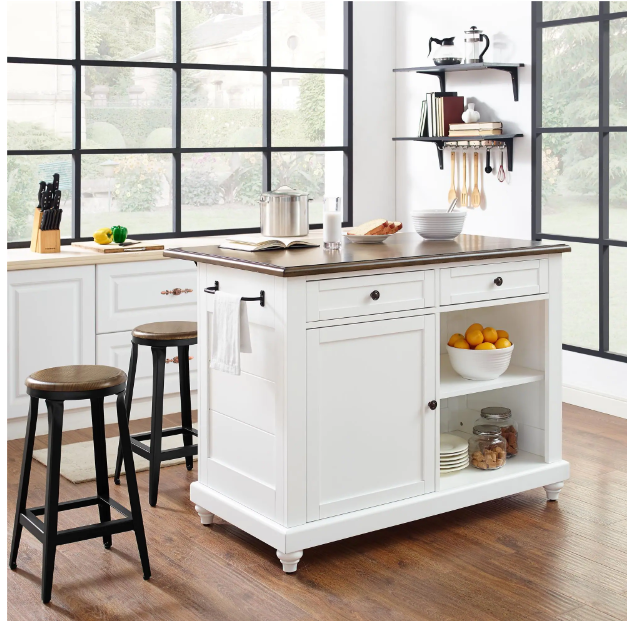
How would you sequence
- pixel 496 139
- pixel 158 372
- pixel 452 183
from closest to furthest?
pixel 158 372, pixel 496 139, pixel 452 183

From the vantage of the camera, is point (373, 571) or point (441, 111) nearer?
point (373, 571)

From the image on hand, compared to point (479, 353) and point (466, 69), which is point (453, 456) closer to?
point (479, 353)

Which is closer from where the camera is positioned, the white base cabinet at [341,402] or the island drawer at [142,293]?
the white base cabinet at [341,402]

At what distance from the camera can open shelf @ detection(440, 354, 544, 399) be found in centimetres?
332

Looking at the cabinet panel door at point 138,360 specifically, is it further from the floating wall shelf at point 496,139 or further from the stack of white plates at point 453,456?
the floating wall shelf at point 496,139

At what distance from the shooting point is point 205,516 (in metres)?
3.32

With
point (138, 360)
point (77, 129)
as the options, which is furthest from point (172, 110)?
point (138, 360)

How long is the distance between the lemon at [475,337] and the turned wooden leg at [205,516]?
3.82ft

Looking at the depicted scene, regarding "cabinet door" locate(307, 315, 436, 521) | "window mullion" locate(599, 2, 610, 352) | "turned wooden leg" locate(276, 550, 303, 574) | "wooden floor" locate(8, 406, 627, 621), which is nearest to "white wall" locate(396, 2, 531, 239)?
"window mullion" locate(599, 2, 610, 352)

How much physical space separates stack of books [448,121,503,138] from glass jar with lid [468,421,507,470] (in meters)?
2.32

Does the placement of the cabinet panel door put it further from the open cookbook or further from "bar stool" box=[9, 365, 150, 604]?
"bar stool" box=[9, 365, 150, 604]

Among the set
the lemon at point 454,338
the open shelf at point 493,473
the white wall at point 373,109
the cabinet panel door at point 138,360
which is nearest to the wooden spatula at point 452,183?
the white wall at point 373,109

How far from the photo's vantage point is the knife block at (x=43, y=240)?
181 inches

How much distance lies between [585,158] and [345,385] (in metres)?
2.66
